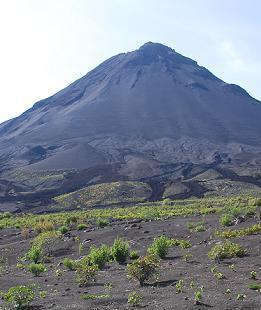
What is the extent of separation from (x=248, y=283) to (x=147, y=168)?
94182 millimetres

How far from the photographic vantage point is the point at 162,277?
15430mm

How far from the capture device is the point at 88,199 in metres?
76.4

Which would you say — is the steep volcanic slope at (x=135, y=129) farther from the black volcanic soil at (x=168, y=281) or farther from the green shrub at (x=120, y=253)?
the green shrub at (x=120, y=253)

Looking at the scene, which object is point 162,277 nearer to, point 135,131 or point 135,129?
A: point 135,131

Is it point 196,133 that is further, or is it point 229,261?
point 196,133

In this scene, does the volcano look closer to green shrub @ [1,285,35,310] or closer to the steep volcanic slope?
the steep volcanic slope

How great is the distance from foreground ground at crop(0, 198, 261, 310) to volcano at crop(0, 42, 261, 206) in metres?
70.7

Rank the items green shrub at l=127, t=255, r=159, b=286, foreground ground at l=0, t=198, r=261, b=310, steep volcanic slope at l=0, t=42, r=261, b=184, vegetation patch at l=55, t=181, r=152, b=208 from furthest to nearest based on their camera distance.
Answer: steep volcanic slope at l=0, t=42, r=261, b=184 → vegetation patch at l=55, t=181, r=152, b=208 → green shrub at l=127, t=255, r=159, b=286 → foreground ground at l=0, t=198, r=261, b=310

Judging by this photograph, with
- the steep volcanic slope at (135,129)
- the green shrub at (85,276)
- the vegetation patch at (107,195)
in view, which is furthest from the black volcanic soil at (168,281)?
the steep volcanic slope at (135,129)

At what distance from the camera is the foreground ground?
12180 millimetres

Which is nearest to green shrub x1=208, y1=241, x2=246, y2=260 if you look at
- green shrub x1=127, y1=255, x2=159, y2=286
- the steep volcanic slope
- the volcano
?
green shrub x1=127, y1=255, x2=159, y2=286

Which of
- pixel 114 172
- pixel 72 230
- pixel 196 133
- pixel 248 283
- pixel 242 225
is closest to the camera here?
pixel 248 283

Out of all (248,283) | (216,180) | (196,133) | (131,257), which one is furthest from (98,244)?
(196,133)

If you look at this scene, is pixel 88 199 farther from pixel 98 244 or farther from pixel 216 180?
pixel 98 244
